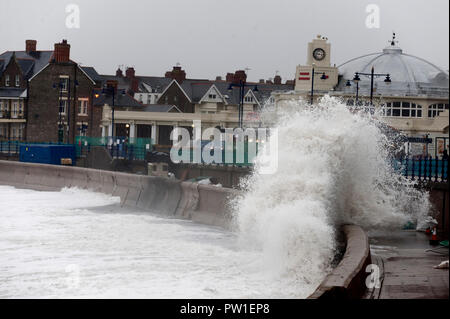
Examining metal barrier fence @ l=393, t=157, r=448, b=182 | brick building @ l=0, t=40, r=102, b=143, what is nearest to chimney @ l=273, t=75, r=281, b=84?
brick building @ l=0, t=40, r=102, b=143

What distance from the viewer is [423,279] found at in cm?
1048

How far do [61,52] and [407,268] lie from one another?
83.1 metres

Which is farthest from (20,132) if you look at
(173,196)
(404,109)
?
(173,196)

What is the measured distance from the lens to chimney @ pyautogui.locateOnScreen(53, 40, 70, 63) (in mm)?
90188

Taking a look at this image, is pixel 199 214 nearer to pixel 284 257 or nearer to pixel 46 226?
pixel 46 226

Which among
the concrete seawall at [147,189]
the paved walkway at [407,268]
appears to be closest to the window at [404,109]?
the concrete seawall at [147,189]

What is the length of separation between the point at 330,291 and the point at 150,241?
9.11m

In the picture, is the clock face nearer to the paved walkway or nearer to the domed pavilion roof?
the domed pavilion roof

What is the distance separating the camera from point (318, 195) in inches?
577

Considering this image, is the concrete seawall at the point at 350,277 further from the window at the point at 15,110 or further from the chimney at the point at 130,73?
the chimney at the point at 130,73

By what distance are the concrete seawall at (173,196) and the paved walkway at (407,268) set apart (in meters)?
0.39

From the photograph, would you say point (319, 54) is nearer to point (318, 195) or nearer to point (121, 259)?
point (318, 195)

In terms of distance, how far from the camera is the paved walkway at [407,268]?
31.4 ft

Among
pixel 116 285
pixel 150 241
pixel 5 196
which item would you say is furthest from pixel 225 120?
pixel 116 285
